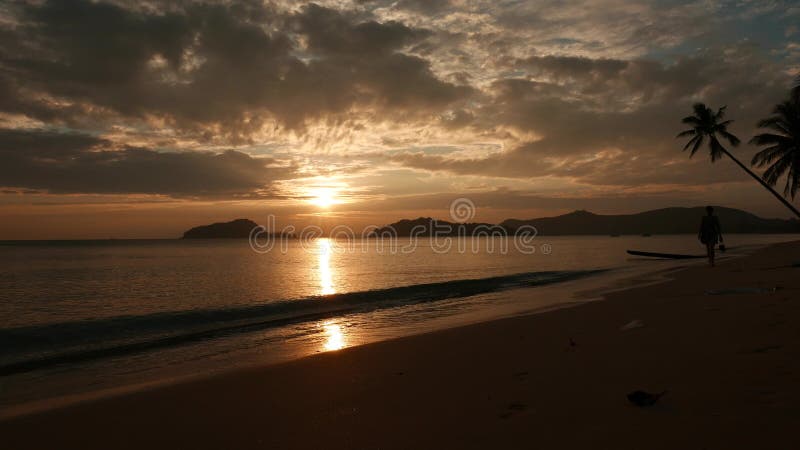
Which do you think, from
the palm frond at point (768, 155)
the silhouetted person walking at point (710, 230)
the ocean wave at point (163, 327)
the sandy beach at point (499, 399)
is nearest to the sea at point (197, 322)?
the ocean wave at point (163, 327)

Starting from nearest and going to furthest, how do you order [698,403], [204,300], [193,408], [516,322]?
[698,403] < [193,408] < [516,322] < [204,300]

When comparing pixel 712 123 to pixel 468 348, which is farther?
pixel 712 123

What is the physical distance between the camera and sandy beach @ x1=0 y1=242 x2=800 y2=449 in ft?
13.1

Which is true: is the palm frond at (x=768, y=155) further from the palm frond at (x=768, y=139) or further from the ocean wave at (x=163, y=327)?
the ocean wave at (x=163, y=327)

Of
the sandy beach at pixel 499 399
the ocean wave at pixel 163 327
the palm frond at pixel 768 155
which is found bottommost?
the ocean wave at pixel 163 327

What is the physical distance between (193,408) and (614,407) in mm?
5042

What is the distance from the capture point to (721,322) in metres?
8.34

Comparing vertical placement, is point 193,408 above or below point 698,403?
below

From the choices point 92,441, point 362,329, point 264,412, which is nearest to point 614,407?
point 264,412

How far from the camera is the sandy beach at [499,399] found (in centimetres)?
399

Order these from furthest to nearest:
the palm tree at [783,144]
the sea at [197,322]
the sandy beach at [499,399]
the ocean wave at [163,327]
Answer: the palm tree at [783,144] < the ocean wave at [163,327] < the sea at [197,322] < the sandy beach at [499,399]

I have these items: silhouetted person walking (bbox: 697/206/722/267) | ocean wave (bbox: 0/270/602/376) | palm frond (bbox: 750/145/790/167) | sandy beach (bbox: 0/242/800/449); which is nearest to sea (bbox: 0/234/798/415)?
ocean wave (bbox: 0/270/602/376)

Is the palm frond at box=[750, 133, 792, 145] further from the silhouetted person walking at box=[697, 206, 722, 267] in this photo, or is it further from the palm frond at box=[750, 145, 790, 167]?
the silhouetted person walking at box=[697, 206, 722, 267]

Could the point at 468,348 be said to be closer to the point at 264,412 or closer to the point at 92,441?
the point at 264,412
